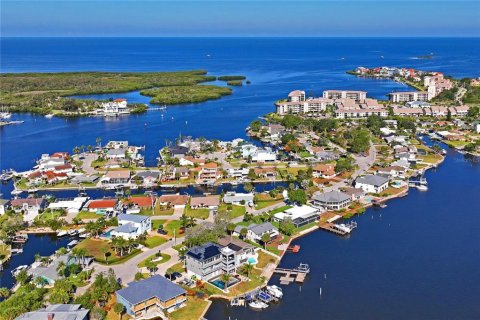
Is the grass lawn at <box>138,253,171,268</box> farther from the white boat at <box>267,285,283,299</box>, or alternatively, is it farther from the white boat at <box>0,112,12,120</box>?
the white boat at <box>0,112,12,120</box>

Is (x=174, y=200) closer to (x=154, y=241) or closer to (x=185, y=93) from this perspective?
(x=154, y=241)

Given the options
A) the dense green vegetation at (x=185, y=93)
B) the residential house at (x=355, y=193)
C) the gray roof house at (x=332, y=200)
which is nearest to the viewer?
the gray roof house at (x=332, y=200)

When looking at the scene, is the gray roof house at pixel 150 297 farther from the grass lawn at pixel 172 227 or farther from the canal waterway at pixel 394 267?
the grass lawn at pixel 172 227

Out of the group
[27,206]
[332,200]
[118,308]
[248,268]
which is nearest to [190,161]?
[27,206]

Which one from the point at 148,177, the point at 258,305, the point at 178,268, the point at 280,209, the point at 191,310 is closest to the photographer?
the point at 191,310

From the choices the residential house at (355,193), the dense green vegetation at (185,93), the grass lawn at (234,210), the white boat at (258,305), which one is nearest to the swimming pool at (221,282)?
the white boat at (258,305)

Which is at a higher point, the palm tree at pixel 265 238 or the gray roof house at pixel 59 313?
the gray roof house at pixel 59 313
